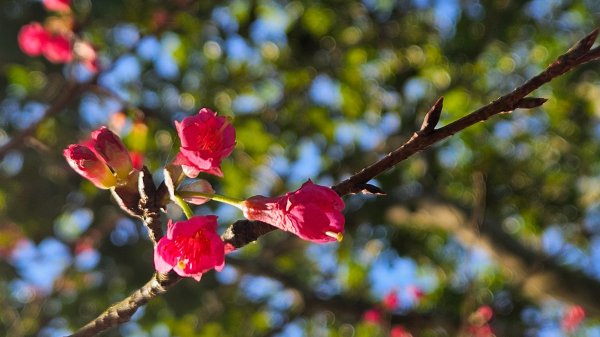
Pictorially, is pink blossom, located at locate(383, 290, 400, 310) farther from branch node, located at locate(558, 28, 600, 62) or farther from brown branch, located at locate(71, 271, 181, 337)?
branch node, located at locate(558, 28, 600, 62)

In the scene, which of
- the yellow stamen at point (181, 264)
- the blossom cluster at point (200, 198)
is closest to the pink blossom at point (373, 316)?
the blossom cluster at point (200, 198)

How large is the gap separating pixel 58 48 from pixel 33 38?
22cm

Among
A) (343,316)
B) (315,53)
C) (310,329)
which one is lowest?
(310,329)

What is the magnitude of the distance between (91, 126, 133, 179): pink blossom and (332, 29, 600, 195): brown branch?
452 mm

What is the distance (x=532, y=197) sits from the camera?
216 inches

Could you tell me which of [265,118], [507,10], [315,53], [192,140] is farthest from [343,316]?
[192,140]

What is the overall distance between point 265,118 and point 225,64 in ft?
2.00

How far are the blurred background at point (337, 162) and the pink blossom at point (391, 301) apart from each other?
0.02 metres

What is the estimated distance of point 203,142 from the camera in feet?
3.98

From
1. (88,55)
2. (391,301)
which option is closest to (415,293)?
(391,301)

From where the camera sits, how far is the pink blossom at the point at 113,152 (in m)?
1.24

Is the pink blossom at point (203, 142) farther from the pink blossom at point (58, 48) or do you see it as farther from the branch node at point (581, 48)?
the pink blossom at point (58, 48)

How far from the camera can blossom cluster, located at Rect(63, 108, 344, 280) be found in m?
1.13

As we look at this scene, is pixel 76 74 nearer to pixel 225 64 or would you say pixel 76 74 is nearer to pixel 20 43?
pixel 20 43
